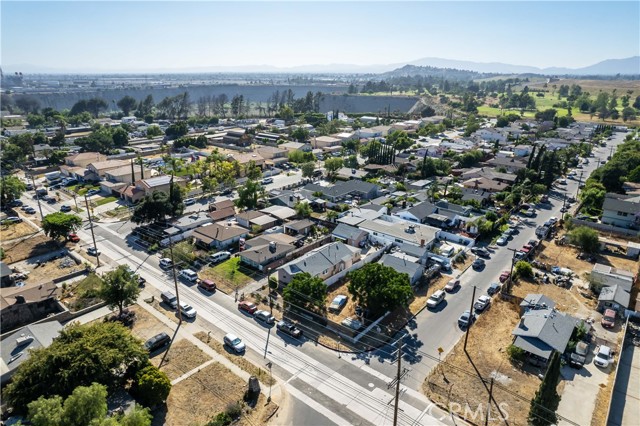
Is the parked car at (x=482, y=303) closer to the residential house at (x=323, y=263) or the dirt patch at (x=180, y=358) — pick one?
the residential house at (x=323, y=263)

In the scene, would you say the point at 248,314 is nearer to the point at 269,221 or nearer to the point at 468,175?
the point at 269,221

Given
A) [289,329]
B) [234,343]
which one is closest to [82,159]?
[234,343]

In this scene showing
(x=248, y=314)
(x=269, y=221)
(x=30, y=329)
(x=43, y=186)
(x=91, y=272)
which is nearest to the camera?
(x=30, y=329)

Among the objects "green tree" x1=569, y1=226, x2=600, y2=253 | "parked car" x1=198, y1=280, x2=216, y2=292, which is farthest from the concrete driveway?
"parked car" x1=198, y1=280, x2=216, y2=292

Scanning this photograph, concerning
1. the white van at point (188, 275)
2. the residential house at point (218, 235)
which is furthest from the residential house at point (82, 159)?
the white van at point (188, 275)

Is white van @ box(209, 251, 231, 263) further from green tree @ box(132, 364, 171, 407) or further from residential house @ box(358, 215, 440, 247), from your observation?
green tree @ box(132, 364, 171, 407)

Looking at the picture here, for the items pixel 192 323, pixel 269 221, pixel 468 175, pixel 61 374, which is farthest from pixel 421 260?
pixel 468 175
